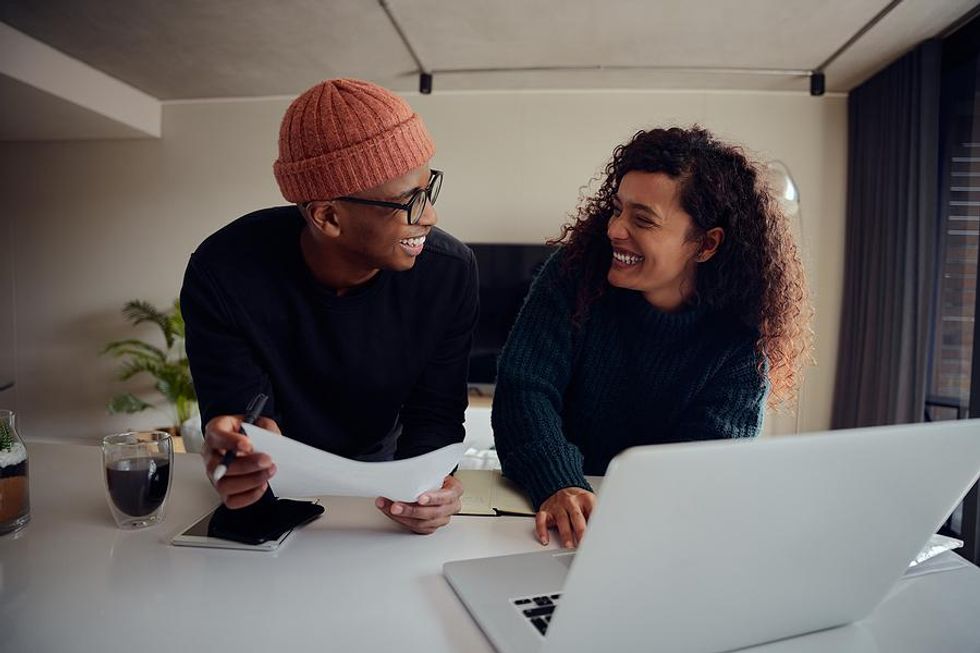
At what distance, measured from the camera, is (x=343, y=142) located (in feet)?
3.74

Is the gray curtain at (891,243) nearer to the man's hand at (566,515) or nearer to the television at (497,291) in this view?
the television at (497,291)

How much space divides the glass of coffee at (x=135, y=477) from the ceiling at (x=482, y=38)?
2767 millimetres

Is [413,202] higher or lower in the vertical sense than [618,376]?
higher

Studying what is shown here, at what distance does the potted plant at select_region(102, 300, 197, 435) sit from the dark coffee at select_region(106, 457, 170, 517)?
12.5 feet

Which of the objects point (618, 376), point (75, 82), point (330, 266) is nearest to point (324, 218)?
point (330, 266)

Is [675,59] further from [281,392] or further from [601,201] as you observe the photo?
[281,392]

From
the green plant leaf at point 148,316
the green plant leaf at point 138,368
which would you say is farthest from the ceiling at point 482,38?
Result: the green plant leaf at point 138,368

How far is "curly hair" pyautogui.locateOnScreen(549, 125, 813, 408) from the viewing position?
133 centimetres

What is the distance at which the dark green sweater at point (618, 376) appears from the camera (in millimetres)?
1240

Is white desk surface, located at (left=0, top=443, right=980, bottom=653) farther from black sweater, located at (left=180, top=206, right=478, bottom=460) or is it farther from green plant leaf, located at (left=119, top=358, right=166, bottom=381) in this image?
green plant leaf, located at (left=119, top=358, right=166, bottom=381)

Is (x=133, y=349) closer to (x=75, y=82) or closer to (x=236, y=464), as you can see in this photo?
(x=75, y=82)

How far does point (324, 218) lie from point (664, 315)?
738 mm

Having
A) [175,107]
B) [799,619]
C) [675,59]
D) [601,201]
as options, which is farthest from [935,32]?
[175,107]

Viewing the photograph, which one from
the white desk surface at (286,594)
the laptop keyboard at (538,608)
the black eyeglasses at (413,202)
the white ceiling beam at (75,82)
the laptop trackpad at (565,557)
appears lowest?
the white desk surface at (286,594)
